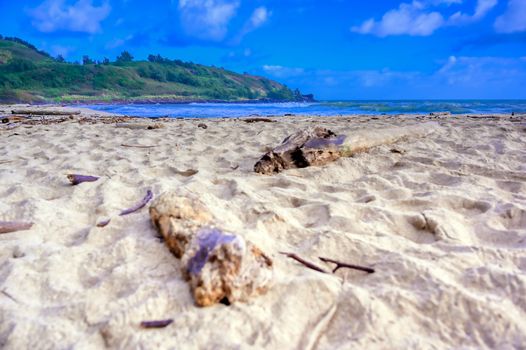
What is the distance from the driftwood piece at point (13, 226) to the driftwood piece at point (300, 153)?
65.7 inches

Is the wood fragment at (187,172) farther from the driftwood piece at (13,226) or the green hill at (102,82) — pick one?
the green hill at (102,82)

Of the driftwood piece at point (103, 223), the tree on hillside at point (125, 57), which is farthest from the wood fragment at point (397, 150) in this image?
the tree on hillside at point (125, 57)

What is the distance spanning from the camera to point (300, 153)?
3359 millimetres

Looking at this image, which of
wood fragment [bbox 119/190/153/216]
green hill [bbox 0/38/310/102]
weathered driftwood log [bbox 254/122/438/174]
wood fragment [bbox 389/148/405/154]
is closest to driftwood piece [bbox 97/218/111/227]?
wood fragment [bbox 119/190/153/216]

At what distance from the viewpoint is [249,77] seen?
110625 mm

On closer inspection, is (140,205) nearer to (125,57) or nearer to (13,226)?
(13,226)

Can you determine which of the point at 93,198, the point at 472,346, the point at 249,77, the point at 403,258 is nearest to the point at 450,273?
the point at 403,258

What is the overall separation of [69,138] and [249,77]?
108399 mm

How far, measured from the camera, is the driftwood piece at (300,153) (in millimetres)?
3254

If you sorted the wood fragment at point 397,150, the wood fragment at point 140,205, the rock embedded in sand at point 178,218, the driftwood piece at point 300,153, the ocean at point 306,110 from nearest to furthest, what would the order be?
1. the rock embedded in sand at point 178,218
2. the wood fragment at point 140,205
3. the driftwood piece at point 300,153
4. the wood fragment at point 397,150
5. the ocean at point 306,110

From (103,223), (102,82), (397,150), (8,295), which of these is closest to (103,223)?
(103,223)

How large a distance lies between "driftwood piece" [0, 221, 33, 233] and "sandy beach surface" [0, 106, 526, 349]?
0.13 feet

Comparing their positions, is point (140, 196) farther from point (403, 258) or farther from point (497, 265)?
point (497, 265)

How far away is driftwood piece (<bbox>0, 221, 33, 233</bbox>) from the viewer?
202cm
